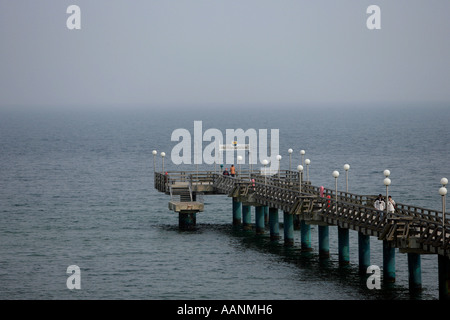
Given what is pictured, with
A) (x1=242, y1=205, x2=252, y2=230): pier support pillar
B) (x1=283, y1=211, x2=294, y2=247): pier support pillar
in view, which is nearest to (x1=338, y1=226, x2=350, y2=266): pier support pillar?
(x1=283, y1=211, x2=294, y2=247): pier support pillar

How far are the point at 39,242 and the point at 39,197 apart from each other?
28.2m

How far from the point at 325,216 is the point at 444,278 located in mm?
11177

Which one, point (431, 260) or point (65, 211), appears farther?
point (65, 211)

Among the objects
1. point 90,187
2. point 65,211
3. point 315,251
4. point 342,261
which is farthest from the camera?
point 90,187

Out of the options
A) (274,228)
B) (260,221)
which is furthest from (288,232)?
(260,221)

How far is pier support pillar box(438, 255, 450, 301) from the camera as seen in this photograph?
45781 millimetres

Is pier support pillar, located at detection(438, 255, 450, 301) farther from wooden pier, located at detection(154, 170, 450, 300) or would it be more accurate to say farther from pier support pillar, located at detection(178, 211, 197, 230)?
pier support pillar, located at detection(178, 211, 197, 230)

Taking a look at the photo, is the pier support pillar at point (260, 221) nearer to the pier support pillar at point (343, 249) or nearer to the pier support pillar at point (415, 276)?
the pier support pillar at point (343, 249)

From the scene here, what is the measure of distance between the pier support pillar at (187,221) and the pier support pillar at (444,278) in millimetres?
26760

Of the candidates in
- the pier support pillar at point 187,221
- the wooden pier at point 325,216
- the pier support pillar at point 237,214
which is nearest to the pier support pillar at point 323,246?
the wooden pier at point 325,216
